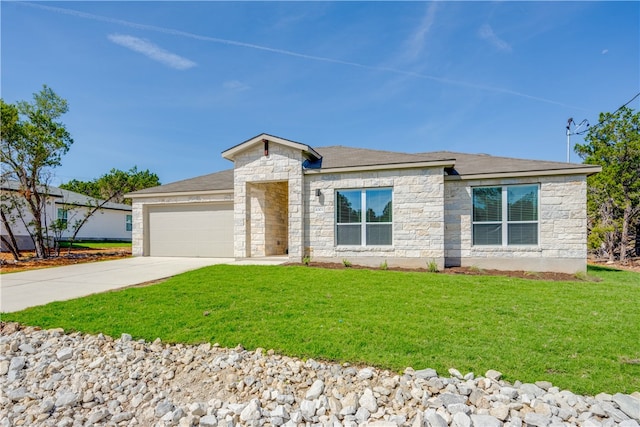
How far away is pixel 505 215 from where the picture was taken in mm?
10023

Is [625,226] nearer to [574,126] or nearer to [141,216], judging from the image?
[574,126]

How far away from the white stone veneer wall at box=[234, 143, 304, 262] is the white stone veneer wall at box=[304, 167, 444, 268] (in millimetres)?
411

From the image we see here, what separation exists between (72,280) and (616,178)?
21409mm

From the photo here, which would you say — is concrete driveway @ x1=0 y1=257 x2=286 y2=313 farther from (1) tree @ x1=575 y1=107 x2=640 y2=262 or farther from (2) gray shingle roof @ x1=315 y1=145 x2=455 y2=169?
(1) tree @ x1=575 y1=107 x2=640 y2=262

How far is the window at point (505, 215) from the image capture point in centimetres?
984

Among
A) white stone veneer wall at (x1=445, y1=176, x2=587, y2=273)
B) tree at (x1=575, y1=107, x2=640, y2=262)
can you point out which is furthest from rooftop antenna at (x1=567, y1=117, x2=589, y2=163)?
white stone veneer wall at (x1=445, y1=176, x2=587, y2=273)

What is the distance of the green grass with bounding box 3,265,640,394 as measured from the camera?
3797mm

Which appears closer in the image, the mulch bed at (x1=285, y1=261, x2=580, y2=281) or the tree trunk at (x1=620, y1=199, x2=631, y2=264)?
the mulch bed at (x1=285, y1=261, x2=580, y2=281)

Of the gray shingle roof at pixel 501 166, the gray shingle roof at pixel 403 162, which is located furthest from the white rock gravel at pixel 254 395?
the gray shingle roof at pixel 501 166

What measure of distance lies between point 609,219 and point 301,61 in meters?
16.4

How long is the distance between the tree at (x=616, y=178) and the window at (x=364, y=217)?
32.4 feet

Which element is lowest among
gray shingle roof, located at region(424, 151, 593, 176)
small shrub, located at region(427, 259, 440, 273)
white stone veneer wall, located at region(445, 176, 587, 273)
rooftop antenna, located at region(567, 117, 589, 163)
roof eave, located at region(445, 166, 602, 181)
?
small shrub, located at region(427, 259, 440, 273)

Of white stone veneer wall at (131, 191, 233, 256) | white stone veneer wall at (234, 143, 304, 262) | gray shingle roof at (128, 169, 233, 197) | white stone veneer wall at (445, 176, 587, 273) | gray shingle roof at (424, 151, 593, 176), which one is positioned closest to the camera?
white stone veneer wall at (445, 176, 587, 273)

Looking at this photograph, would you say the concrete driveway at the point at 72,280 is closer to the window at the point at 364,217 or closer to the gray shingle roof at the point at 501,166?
the window at the point at 364,217
